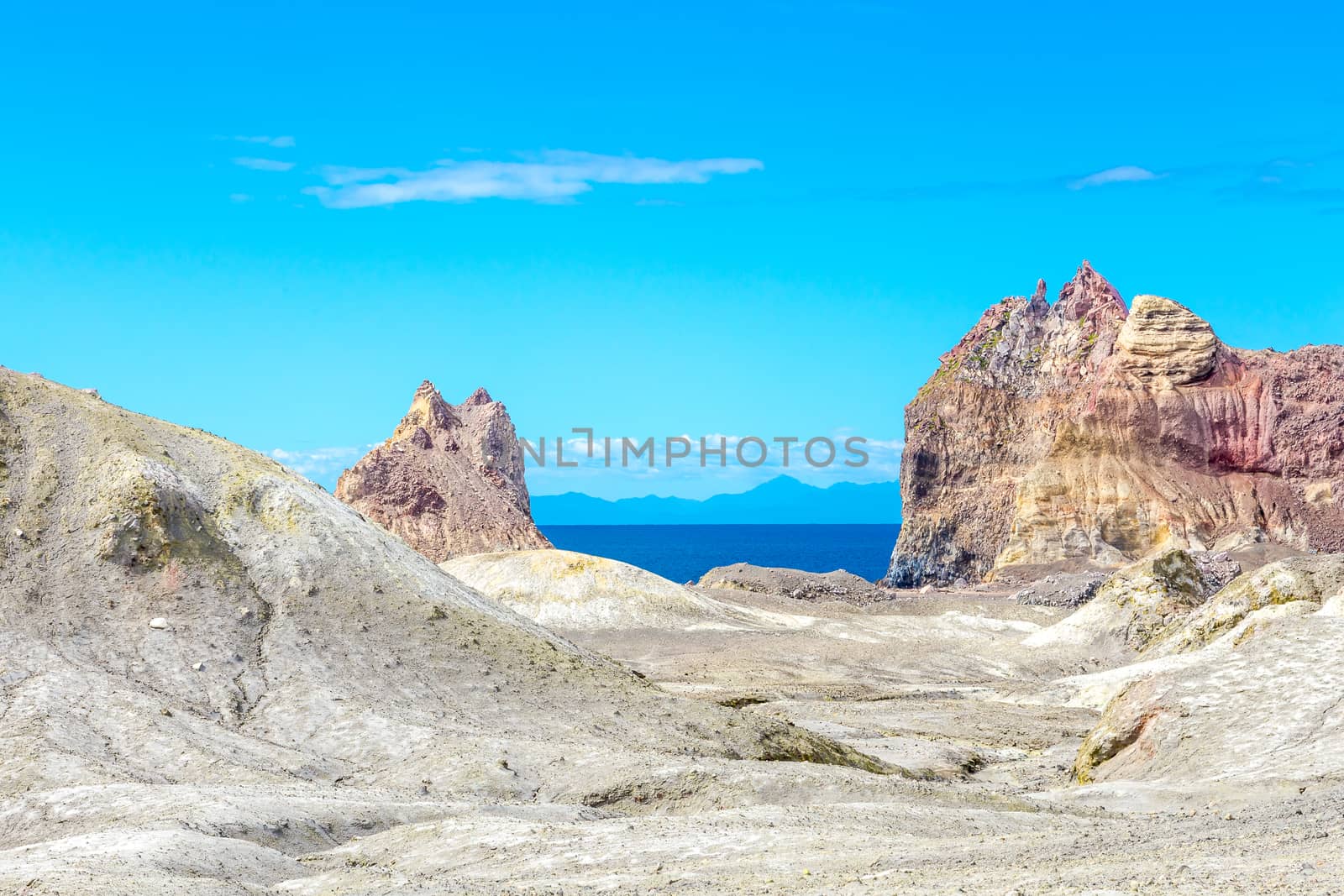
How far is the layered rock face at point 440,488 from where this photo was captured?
73750 mm

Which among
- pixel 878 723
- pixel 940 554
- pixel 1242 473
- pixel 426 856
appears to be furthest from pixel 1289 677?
pixel 940 554

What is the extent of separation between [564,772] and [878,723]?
13095mm

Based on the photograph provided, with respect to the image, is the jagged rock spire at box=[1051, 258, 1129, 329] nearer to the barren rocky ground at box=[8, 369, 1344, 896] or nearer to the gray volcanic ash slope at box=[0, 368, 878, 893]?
the barren rocky ground at box=[8, 369, 1344, 896]

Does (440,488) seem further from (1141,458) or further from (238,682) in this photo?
(238,682)

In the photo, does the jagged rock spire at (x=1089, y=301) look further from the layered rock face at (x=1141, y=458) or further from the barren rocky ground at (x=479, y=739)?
the barren rocky ground at (x=479, y=739)

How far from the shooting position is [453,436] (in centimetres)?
7919

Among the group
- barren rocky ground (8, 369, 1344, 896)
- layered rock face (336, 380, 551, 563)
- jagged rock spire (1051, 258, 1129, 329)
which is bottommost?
barren rocky ground (8, 369, 1344, 896)

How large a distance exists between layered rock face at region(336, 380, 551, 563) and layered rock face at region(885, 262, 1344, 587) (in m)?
33.1

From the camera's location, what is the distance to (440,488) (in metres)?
75.4

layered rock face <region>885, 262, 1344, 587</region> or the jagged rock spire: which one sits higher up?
the jagged rock spire

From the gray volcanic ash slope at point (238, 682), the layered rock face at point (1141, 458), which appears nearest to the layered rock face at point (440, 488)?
the layered rock face at point (1141, 458)

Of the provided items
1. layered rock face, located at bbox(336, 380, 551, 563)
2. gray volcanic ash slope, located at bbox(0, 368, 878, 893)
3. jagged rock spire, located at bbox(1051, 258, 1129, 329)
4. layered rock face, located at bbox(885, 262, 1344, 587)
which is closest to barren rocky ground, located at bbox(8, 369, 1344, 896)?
gray volcanic ash slope, located at bbox(0, 368, 878, 893)

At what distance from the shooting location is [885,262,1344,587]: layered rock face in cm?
8369

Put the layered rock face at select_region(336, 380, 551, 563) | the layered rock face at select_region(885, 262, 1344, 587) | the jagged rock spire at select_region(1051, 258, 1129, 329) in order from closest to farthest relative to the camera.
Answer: the layered rock face at select_region(336, 380, 551, 563), the layered rock face at select_region(885, 262, 1344, 587), the jagged rock spire at select_region(1051, 258, 1129, 329)
